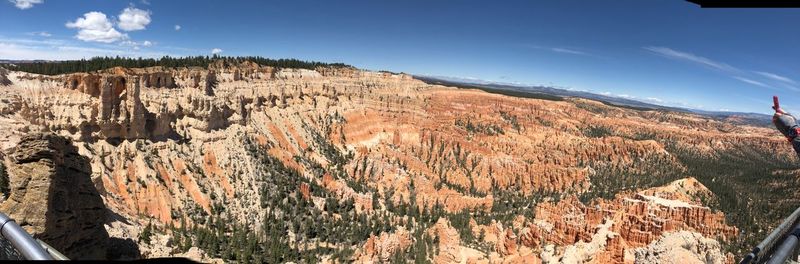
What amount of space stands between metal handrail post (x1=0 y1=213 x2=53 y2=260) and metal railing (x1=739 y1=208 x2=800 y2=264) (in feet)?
14.5

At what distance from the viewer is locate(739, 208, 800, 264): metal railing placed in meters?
3.02

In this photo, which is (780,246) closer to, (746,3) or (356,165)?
(746,3)

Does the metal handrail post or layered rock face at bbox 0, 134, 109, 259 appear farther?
layered rock face at bbox 0, 134, 109, 259

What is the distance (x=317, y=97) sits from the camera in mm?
63062

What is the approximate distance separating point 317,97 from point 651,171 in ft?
165

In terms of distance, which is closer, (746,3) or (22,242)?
(22,242)

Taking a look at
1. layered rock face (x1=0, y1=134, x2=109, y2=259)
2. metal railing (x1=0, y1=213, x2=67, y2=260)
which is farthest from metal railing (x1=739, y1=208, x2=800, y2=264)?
layered rock face (x1=0, y1=134, x2=109, y2=259)

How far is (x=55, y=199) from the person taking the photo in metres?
9.23

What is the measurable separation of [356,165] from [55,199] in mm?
41370

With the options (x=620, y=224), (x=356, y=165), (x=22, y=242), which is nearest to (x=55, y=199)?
(x=22, y=242)

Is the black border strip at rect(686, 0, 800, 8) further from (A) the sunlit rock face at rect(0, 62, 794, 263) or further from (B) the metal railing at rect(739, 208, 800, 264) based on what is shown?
(A) the sunlit rock face at rect(0, 62, 794, 263)

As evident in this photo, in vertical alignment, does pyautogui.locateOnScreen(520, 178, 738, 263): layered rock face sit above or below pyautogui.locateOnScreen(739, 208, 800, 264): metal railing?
below

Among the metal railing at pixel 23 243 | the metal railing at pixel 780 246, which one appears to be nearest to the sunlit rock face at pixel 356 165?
the metal railing at pixel 780 246

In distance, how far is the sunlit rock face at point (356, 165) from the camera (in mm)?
25953
